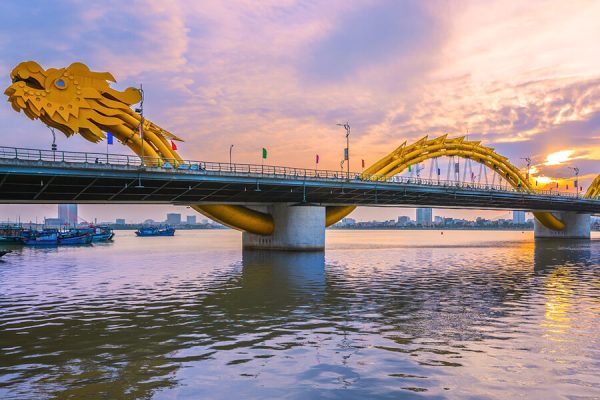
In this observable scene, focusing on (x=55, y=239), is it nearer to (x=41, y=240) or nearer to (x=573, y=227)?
(x=41, y=240)

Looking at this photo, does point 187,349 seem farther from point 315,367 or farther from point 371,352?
point 371,352

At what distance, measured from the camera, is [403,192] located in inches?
3302

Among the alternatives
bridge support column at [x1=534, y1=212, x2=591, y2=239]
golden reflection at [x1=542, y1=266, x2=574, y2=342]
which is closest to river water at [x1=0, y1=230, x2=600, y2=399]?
golden reflection at [x1=542, y1=266, x2=574, y2=342]

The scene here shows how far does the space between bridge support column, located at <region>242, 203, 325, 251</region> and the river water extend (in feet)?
115

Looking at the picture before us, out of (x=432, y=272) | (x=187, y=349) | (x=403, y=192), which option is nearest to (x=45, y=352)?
(x=187, y=349)

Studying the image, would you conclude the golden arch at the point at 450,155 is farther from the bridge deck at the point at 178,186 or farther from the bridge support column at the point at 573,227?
the bridge deck at the point at 178,186

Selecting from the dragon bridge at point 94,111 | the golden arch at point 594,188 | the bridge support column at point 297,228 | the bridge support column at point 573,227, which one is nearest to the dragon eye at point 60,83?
the dragon bridge at point 94,111

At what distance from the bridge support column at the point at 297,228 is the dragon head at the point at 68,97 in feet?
87.3

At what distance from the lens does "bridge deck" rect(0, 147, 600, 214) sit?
49562 mm

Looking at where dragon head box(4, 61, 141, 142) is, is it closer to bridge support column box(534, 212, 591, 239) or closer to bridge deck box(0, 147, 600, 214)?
bridge deck box(0, 147, 600, 214)

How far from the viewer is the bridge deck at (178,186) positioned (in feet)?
163

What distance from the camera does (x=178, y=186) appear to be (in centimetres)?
6000

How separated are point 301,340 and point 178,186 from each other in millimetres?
44383

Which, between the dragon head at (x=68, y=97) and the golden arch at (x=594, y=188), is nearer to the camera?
the dragon head at (x=68, y=97)
